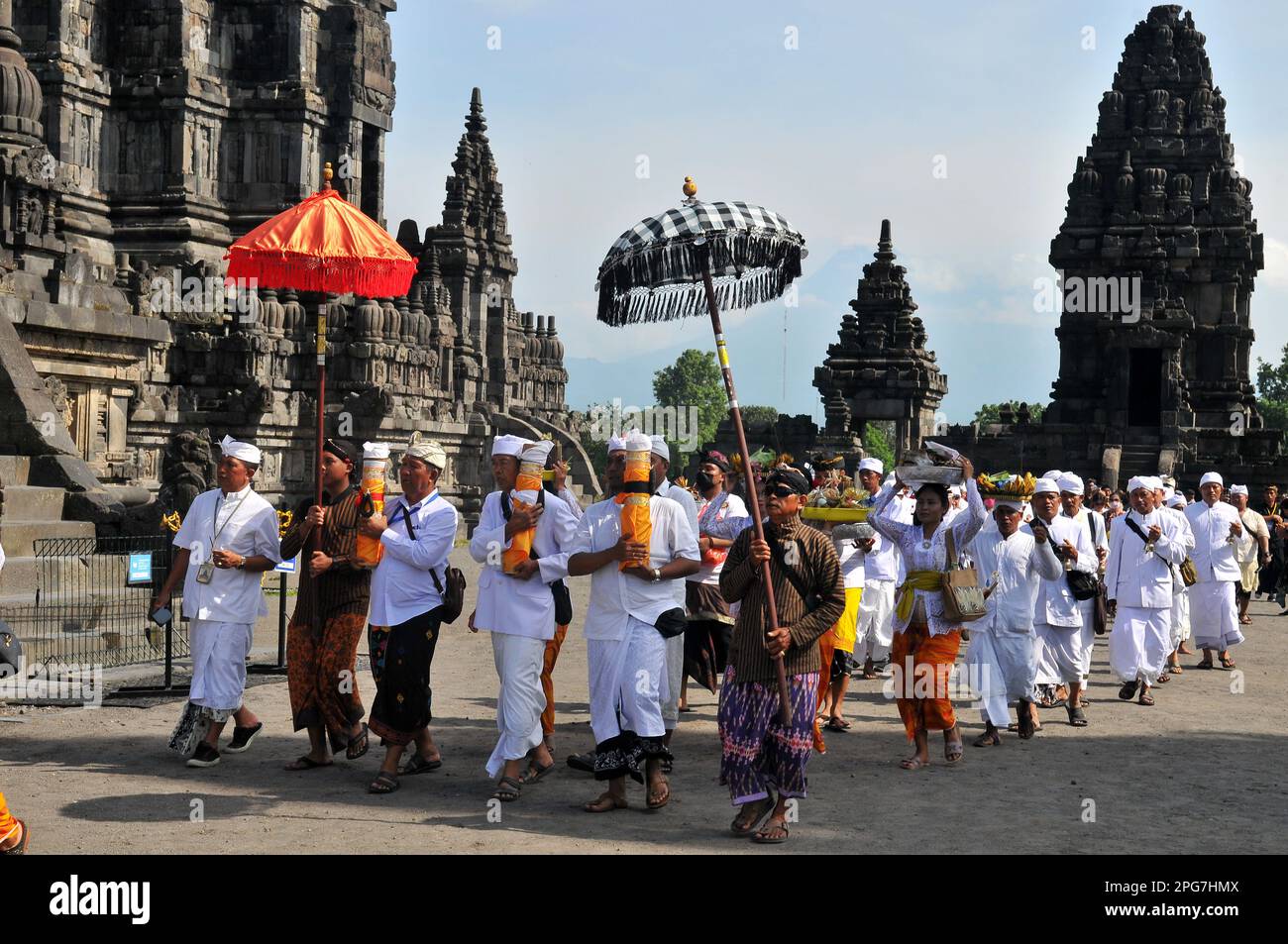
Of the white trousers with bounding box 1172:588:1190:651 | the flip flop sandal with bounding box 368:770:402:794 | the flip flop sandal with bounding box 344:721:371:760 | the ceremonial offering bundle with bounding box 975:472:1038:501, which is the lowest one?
the flip flop sandal with bounding box 368:770:402:794

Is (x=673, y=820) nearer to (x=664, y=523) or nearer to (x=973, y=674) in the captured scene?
(x=664, y=523)

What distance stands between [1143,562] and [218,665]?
8.52 m

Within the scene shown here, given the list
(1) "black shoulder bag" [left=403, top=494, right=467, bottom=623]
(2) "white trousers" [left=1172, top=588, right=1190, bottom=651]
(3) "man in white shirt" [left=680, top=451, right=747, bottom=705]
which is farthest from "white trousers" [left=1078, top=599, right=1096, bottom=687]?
(1) "black shoulder bag" [left=403, top=494, right=467, bottom=623]

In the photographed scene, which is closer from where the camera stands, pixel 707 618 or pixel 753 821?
pixel 753 821

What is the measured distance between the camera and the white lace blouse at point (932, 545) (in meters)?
10.2

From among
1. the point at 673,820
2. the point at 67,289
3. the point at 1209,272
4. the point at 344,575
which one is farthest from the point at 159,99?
the point at 1209,272

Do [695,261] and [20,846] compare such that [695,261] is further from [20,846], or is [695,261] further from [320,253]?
[20,846]

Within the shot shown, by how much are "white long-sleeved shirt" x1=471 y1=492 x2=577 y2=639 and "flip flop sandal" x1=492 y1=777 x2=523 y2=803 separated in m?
0.78

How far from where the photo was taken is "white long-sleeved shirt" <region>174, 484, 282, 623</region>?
9523 mm

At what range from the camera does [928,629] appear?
A: 10.2 meters

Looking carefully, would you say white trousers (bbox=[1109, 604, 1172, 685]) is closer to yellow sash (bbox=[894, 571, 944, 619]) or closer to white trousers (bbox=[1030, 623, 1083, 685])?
white trousers (bbox=[1030, 623, 1083, 685])

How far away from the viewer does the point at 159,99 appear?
33438mm

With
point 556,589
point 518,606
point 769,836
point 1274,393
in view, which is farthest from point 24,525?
point 1274,393

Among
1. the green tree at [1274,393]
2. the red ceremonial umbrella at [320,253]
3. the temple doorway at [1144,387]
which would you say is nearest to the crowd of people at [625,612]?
the red ceremonial umbrella at [320,253]
